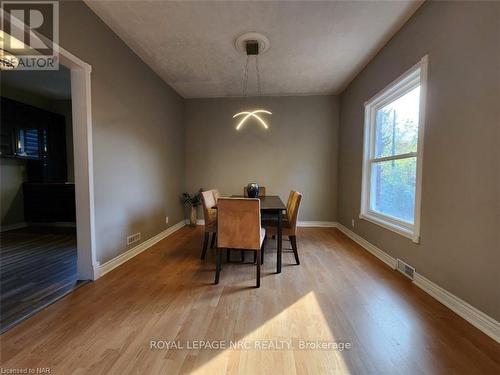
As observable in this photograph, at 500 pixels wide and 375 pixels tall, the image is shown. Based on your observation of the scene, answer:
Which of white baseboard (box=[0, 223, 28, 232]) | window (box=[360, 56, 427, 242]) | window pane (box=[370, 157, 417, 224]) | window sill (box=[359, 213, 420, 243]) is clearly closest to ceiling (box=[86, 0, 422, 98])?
window (box=[360, 56, 427, 242])

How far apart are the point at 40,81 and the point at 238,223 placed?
447cm

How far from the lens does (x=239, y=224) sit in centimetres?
219

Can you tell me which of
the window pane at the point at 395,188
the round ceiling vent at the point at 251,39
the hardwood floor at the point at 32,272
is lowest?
the hardwood floor at the point at 32,272

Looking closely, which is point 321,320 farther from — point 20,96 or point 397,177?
point 20,96

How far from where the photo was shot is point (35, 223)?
453cm

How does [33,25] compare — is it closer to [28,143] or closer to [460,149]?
[460,149]

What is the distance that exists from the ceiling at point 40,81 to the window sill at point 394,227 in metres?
5.06

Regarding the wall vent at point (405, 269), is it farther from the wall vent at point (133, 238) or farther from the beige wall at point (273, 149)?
the wall vent at point (133, 238)

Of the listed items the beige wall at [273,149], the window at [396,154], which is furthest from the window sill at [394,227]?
the beige wall at [273,149]

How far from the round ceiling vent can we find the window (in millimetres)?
1623

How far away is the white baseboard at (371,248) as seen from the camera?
2.62m

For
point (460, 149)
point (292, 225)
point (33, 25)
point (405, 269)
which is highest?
point (33, 25)

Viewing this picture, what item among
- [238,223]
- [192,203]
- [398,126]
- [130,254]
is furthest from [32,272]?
[398,126]

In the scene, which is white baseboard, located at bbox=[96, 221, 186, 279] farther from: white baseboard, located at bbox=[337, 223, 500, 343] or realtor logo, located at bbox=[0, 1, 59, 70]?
white baseboard, located at bbox=[337, 223, 500, 343]
